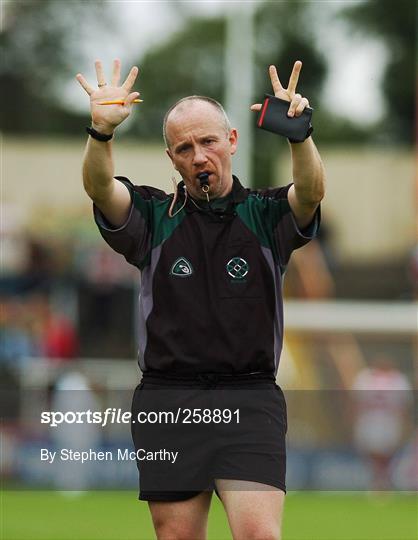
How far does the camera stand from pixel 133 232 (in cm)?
638

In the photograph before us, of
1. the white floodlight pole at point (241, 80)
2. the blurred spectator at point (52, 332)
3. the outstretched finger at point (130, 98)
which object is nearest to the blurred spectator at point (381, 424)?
the blurred spectator at point (52, 332)

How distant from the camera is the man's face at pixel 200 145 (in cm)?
635

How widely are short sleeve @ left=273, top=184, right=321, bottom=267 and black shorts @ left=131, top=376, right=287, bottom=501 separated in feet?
1.89

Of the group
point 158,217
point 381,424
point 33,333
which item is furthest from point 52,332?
point 158,217

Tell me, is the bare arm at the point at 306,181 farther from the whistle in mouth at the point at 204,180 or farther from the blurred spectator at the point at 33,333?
the blurred spectator at the point at 33,333

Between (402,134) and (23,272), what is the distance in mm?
23463

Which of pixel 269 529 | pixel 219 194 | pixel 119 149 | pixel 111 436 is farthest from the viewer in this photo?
pixel 119 149

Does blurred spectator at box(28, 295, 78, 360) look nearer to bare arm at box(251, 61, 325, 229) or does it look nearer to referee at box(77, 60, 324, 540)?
referee at box(77, 60, 324, 540)

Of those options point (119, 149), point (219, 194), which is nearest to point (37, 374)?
point (219, 194)

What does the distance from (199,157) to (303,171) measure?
0.45 meters

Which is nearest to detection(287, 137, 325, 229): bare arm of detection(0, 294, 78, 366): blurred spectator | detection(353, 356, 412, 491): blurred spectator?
detection(353, 356, 412, 491): blurred spectator

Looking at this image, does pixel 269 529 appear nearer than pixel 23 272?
Yes

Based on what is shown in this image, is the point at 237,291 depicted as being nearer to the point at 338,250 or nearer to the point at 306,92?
the point at 338,250

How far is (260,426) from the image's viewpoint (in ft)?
20.6
